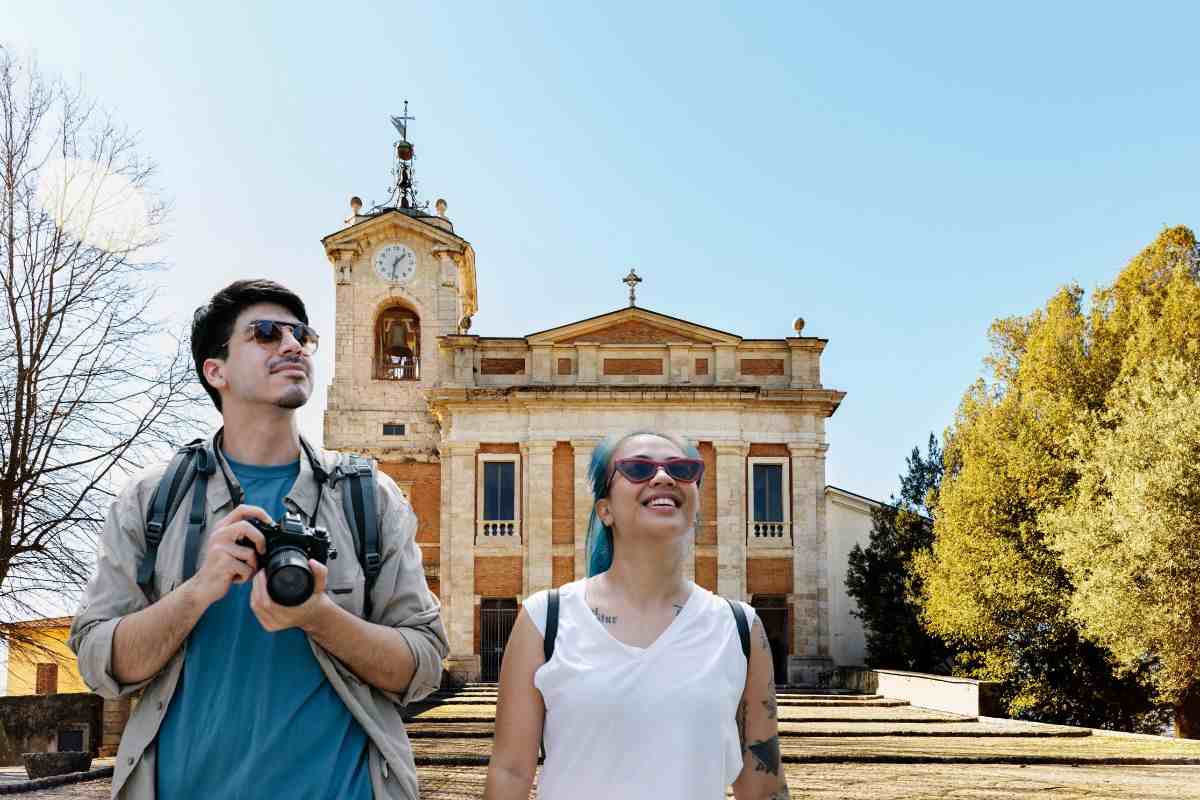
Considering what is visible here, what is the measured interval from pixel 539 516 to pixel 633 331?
19.9 feet

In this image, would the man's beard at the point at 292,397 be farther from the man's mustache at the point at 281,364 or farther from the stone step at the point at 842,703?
the stone step at the point at 842,703

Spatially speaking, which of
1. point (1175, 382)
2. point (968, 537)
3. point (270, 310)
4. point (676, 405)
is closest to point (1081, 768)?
point (1175, 382)

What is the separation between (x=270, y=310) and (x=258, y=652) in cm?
85

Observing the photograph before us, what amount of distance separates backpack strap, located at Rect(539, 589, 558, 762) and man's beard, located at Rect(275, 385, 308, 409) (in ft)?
2.88

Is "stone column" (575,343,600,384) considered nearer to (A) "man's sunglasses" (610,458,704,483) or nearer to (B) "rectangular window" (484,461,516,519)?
(B) "rectangular window" (484,461,516,519)

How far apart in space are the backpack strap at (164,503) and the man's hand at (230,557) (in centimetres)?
29

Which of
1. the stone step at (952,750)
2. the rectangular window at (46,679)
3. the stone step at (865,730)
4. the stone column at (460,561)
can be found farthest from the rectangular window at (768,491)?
the rectangular window at (46,679)

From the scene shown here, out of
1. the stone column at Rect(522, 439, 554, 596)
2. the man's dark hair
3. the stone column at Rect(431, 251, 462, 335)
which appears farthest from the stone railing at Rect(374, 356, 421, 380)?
the man's dark hair

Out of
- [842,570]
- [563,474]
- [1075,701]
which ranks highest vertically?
[563,474]

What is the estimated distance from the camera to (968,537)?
2728 centimetres

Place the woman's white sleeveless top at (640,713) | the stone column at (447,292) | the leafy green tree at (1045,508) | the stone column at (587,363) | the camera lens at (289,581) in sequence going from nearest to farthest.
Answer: the camera lens at (289,581) → the woman's white sleeveless top at (640,713) → the leafy green tree at (1045,508) → the stone column at (587,363) → the stone column at (447,292)

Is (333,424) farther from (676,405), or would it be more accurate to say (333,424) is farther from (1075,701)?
→ (1075,701)

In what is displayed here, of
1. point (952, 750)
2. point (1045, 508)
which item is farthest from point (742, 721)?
point (1045, 508)

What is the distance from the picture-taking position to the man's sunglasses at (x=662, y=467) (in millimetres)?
3240
